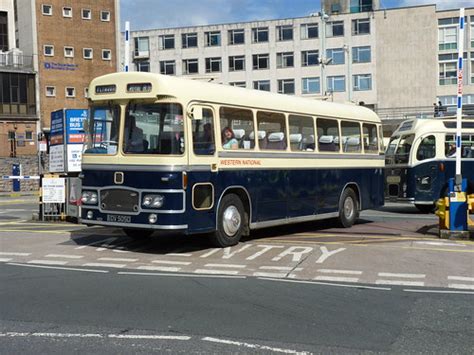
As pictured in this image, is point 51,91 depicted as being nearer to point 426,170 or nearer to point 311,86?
point 311,86

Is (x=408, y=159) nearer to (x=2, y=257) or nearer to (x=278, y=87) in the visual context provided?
(x=2, y=257)

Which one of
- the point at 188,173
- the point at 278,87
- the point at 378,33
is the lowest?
the point at 188,173

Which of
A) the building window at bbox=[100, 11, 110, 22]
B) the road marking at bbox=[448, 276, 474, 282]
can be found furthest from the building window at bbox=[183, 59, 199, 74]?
the road marking at bbox=[448, 276, 474, 282]

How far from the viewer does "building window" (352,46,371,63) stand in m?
68.9

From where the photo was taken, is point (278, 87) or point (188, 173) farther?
point (278, 87)

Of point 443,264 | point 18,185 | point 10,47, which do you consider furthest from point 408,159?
point 10,47


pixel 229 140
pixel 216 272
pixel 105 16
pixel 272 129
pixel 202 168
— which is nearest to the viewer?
pixel 216 272

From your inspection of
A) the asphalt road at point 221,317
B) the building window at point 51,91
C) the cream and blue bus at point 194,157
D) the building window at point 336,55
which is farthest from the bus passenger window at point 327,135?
the building window at point 336,55

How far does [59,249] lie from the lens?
11.3 meters

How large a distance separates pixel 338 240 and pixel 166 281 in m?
5.12

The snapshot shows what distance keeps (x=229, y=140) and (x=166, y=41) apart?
66.8 meters

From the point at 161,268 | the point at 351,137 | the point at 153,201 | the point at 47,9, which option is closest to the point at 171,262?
the point at 161,268

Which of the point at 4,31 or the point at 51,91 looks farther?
the point at 4,31

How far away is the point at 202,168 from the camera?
10.4 meters
